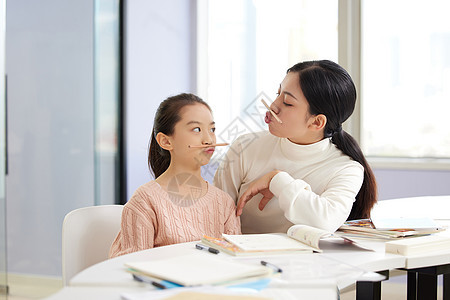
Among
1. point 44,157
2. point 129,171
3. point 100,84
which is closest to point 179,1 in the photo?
point 100,84

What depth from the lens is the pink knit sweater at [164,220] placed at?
1581 millimetres

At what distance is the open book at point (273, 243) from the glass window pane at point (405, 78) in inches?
93.6

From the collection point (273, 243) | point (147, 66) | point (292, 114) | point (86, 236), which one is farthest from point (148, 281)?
point (147, 66)

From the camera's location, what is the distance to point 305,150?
1843 mm

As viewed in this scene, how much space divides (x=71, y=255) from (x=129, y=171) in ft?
6.84

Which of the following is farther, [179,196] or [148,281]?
[179,196]

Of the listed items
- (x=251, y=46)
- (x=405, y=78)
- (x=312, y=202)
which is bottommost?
(x=312, y=202)

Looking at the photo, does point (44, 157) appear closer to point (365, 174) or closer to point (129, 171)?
point (129, 171)

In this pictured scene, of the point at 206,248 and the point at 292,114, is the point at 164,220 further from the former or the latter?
the point at 292,114

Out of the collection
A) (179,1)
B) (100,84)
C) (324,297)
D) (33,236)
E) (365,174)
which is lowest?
(33,236)

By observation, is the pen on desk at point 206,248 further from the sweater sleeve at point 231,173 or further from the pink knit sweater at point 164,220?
the sweater sleeve at point 231,173

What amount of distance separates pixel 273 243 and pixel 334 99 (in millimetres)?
591

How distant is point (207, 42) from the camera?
4301 millimetres

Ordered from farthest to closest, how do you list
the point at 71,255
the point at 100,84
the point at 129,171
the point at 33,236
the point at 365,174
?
the point at 129,171 → the point at 100,84 → the point at 33,236 → the point at 365,174 → the point at 71,255
